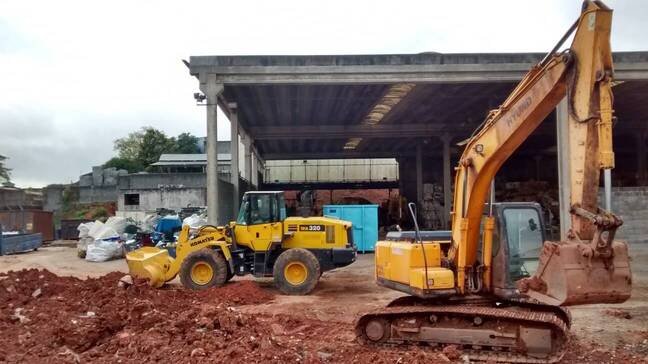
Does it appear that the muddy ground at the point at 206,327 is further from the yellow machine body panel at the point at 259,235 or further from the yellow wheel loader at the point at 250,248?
the yellow machine body panel at the point at 259,235

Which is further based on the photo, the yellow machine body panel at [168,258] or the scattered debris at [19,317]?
the yellow machine body panel at [168,258]

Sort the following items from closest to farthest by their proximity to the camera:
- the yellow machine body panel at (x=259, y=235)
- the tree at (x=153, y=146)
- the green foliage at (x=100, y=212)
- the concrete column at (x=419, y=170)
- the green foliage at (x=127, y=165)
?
the yellow machine body panel at (x=259, y=235), the concrete column at (x=419, y=170), the green foliage at (x=100, y=212), the green foliage at (x=127, y=165), the tree at (x=153, y=146)

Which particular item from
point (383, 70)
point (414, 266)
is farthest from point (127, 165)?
point (414, 266)

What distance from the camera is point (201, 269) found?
12250 millimetres

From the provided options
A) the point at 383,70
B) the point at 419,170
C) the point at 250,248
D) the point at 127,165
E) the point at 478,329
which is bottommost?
the point at 478,329

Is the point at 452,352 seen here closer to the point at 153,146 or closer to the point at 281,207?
the point at 281,207

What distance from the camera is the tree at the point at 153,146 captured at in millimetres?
61300

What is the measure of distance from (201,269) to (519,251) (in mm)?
7467

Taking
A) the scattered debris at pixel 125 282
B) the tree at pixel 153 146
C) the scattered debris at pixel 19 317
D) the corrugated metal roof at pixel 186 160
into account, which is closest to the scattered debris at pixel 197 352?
the scattered debris at pixel 19 317

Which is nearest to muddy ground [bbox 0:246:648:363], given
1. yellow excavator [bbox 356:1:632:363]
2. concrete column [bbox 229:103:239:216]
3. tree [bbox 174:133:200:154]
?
yellow excavator [bbox 356:1:632:363]

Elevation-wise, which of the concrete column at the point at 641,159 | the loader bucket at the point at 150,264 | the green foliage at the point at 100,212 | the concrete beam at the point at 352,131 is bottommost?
the loader bucket at the point at 150,264

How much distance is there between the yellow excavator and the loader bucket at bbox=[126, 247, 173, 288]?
245 inches

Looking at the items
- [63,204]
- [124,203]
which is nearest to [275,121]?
[124,203]

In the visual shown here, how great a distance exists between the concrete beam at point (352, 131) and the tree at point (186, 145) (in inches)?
1357
